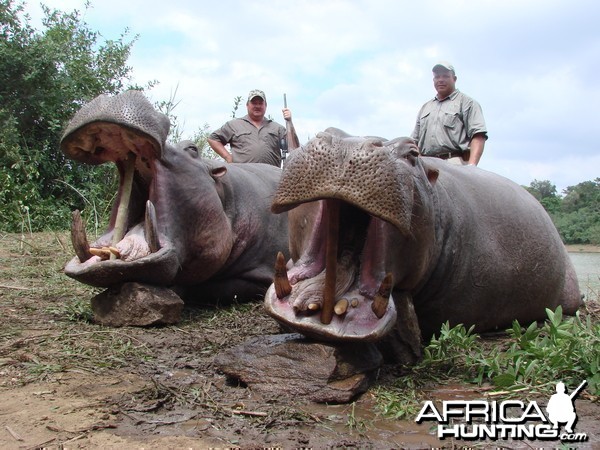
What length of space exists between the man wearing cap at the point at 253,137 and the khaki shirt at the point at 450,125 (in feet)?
6.90

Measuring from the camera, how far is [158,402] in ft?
7.75

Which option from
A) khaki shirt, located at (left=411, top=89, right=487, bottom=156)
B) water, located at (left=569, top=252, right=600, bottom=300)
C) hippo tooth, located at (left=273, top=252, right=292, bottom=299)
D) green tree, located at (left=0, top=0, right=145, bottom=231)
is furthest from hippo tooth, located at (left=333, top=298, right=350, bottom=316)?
green tree, located at (left=0, top=0, right=145, bottom=231)

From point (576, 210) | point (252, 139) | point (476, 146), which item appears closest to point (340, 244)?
point (476, 146)

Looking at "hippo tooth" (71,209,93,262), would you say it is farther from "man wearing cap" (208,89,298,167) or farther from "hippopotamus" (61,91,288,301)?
"man wearing cap" (208,89,298,167)

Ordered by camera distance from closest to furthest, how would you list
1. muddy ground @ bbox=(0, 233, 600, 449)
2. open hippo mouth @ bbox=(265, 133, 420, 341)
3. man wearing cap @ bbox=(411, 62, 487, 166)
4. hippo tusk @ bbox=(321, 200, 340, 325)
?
muddy ground @ bbox=(0, 233, 600, 449) < open hippo mouth @ bbox=(265, 133, 420, 341) < hippo tusk @ bbox=(321, 200, 340, 325) < man wearing cap @ bbox=(411, 62, 487, 166)

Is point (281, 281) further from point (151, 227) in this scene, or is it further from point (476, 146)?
point (476, 146)

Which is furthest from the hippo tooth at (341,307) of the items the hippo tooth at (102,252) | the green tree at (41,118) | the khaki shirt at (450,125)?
the green tree at (41,118)

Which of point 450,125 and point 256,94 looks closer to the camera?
point 450,125

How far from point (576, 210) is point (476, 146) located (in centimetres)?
727

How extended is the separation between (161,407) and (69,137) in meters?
1.84

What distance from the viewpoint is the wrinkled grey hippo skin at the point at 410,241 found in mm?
2318

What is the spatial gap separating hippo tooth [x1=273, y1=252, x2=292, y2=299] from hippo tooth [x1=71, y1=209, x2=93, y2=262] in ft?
5.11

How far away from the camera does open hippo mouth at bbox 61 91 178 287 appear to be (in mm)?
3564

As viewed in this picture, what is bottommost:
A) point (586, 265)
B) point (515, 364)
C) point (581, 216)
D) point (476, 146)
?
point (515, 364)
